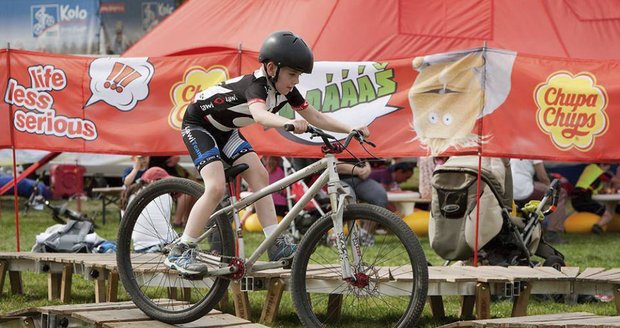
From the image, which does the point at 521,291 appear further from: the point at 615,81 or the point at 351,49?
the point at 351,49

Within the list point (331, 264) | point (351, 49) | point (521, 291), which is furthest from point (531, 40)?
point (331, 264)

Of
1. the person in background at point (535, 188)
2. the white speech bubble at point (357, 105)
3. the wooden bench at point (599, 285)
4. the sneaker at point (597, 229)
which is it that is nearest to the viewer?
the wooden bench at point (599, 285)

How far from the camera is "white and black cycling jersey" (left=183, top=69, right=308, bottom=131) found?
6559 millimetres

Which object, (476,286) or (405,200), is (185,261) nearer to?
(476,286)

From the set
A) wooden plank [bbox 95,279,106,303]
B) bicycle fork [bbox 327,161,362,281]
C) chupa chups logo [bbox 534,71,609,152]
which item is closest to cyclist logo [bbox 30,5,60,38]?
wooden plank [bbox 95,279,106,303]

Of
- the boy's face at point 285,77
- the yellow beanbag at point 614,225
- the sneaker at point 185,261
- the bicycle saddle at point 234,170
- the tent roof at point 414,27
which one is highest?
the tent roof at point 414,27

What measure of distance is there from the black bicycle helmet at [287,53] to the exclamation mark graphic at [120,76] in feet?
11.1

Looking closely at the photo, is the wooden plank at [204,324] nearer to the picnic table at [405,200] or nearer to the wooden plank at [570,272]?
the wooden plank at [570,272]

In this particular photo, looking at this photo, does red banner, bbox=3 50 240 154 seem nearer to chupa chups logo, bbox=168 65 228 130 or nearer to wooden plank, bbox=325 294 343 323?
chupa chups logo, bbox=168 65 228 130

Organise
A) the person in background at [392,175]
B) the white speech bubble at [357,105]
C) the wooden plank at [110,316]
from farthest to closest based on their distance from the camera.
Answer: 1. the person in background at [392,175]
2. the white speech bubble at [357,105]
3. the wooden plank at [110,316]

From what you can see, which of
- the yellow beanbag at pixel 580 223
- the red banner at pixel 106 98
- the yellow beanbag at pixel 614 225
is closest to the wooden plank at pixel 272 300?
the red banner at pixel 106 98

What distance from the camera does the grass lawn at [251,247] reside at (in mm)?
8992

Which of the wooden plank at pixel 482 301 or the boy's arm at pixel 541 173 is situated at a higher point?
the boy's arm at pixel 541 173

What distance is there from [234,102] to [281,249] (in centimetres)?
89
